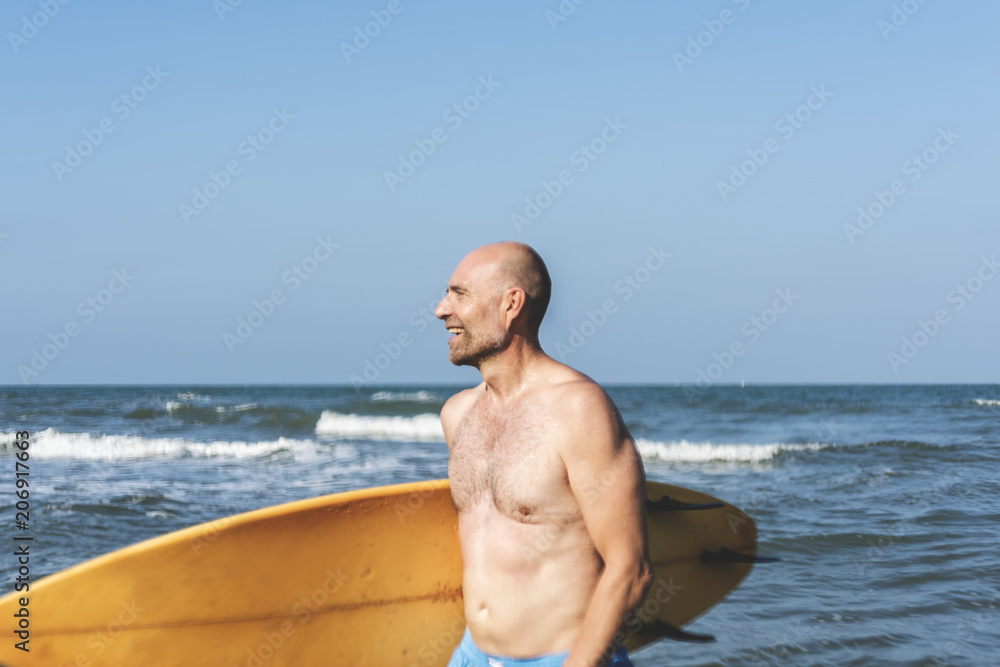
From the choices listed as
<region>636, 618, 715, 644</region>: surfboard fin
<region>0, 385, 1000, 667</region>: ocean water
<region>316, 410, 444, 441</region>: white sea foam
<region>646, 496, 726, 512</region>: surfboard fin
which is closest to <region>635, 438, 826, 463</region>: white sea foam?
<region>0, 385, 1000, 667</region>: ocean water

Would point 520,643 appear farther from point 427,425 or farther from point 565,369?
point 427,425

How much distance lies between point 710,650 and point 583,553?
280 cm

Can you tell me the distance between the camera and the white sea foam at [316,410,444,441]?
2084cm

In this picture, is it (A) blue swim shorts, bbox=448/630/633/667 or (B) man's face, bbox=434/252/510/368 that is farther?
(B) man's face, bbox=434/252/510/368

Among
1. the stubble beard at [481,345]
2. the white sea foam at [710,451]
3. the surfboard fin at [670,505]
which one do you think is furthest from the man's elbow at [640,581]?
the white sea foam at [710,451]

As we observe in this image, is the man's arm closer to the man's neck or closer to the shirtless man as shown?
the shirtless man

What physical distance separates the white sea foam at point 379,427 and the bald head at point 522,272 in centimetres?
1779

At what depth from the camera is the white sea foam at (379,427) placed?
20.8m

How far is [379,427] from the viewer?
2289cm

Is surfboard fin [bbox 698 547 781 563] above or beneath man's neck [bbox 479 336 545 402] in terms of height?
beneath

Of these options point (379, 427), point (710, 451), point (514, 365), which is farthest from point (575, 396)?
point (379, 427)

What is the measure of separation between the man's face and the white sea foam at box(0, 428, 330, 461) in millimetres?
12814

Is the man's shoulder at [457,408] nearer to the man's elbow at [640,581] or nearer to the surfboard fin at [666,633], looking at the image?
the man's elbow at [640,581]

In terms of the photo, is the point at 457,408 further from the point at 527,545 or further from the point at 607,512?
the point at 607,512
